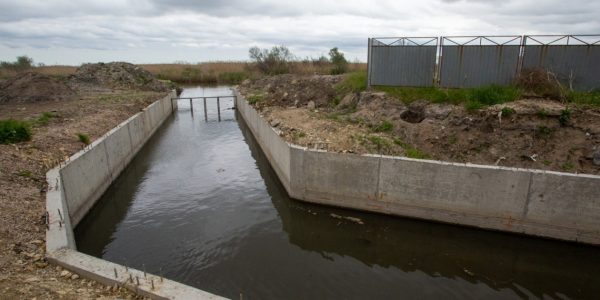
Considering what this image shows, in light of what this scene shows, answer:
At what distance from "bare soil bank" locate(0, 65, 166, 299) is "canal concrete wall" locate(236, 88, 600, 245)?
635cm

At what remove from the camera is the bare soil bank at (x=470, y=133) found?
9.59 m

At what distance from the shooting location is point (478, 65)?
1315 cm

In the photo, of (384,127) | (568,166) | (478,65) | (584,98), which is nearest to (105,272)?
(384,127)

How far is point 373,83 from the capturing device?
15.3m

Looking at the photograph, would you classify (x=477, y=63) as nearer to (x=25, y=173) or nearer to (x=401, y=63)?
(x=401, y=63)

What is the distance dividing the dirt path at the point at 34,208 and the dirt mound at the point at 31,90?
480 cm

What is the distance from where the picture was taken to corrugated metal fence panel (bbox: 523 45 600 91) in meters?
11.7

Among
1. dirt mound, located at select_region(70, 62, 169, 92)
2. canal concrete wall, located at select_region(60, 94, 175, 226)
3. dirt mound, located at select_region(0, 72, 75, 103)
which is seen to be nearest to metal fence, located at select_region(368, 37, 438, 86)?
canal concrete wall, located at select_region(60, 94, 175, 226)

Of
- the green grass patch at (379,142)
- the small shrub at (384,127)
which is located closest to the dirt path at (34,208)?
the green grass patch at (379,142)

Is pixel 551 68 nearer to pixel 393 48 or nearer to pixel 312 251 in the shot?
pixel 393 48

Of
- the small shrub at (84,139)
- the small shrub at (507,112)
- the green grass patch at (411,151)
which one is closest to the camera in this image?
the green grass patch at (411,151)

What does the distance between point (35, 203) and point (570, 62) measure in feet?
53.6

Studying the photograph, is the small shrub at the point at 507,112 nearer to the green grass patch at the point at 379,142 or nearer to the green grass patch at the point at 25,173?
the green grass patch at the point at 379,142

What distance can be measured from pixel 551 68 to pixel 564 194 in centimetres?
620
